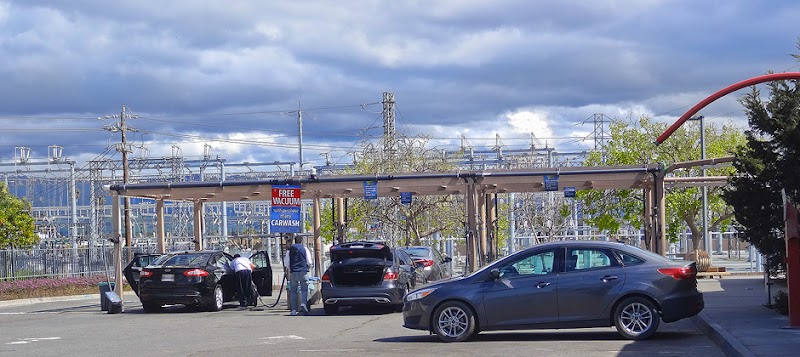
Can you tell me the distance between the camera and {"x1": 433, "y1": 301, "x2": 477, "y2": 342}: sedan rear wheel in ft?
47.9

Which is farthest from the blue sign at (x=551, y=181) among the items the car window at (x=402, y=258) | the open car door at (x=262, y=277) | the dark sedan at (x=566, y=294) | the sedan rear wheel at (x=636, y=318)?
the sedan rear wheel at (x=636, y=318)

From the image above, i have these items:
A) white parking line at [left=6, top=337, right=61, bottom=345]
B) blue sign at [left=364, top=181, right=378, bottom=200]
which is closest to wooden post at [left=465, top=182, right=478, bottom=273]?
blue sign at [left=364, top=181, right=378, bottom=200]

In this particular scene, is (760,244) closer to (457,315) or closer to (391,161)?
(457,315)

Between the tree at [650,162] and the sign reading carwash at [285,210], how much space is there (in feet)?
75.0

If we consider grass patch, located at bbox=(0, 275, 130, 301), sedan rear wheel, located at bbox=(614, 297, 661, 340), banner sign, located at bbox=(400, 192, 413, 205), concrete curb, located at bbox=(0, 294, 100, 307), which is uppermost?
banner sign, located at bbox=(400, 192, 413, 205)

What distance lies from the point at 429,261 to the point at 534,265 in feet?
38.4

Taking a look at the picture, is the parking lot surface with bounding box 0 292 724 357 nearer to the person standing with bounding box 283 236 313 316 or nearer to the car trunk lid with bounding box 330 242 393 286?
the person standing with bounding box 283 236 313 316

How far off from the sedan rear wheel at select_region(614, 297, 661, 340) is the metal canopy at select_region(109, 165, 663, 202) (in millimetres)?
11015

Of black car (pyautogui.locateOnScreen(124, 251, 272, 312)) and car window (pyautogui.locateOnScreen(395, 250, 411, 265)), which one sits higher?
car window (pyautogui.locateOnScreen(395, 250, 411, 265))

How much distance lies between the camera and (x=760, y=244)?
637 inches

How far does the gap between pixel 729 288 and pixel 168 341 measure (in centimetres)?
1502

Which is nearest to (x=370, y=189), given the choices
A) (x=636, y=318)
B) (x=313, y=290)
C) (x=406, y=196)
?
(x=406, y=196)

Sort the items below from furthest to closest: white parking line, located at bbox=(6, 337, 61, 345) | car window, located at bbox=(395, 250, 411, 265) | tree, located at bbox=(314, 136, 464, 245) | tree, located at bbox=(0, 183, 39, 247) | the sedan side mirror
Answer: tree, located at bbox=(314, 136, 464, 245), tree, located at bbox=(0, 183, 39, 247), car window, located at bbox=(395, 250, 411, 265), white parking line, located at bbox=(6, 337, 61, 345), the sedan side mirror

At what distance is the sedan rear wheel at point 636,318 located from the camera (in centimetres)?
1409
